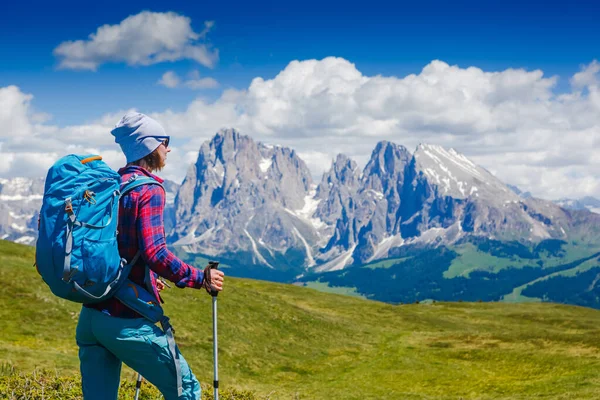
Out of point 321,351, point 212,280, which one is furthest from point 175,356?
point 321,351

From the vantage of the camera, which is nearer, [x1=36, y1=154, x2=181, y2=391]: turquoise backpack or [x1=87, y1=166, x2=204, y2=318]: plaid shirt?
[x1=36, y1=154, x2=181, y2=391]: turquoise backpack

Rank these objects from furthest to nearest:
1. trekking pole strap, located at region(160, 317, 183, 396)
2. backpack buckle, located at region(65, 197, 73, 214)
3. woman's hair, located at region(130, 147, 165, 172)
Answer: woman's hair, located at region(130, 147, 165, 172), trekking pole strap, located at region(160, 317, 183, 396), backpack buckle, located at region(65, 197, 73, 214)

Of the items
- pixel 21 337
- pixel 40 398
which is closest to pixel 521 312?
pixel 21 337

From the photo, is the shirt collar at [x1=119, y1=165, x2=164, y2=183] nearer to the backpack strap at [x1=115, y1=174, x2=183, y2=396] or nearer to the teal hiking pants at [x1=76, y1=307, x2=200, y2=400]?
the backpack strap at [x1=115, y1=174, x2=183, y2=396]

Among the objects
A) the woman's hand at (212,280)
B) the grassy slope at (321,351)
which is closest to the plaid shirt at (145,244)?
the woman's hand at (212,280)

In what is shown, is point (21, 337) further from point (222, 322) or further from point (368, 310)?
point (368, 310)

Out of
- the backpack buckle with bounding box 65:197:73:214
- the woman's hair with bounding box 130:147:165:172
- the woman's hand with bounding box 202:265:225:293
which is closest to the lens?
the backpack buckle with bounding box 65:197:73:214

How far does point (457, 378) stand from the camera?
34.4m

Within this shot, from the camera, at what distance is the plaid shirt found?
8.33 meters

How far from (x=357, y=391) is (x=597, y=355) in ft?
70.1

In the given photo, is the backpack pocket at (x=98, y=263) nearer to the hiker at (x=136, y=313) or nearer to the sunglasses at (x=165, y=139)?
the hiker at (x=136, y=313)

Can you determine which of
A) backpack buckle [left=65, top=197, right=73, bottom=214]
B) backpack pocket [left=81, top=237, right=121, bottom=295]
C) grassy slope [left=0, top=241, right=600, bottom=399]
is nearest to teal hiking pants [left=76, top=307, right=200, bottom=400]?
backpack pocket [left=81, top=237, right=121, bottom=295]

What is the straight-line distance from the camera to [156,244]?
27.5 feet

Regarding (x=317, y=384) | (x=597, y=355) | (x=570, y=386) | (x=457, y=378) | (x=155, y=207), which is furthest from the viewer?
(x=597, y=355)
